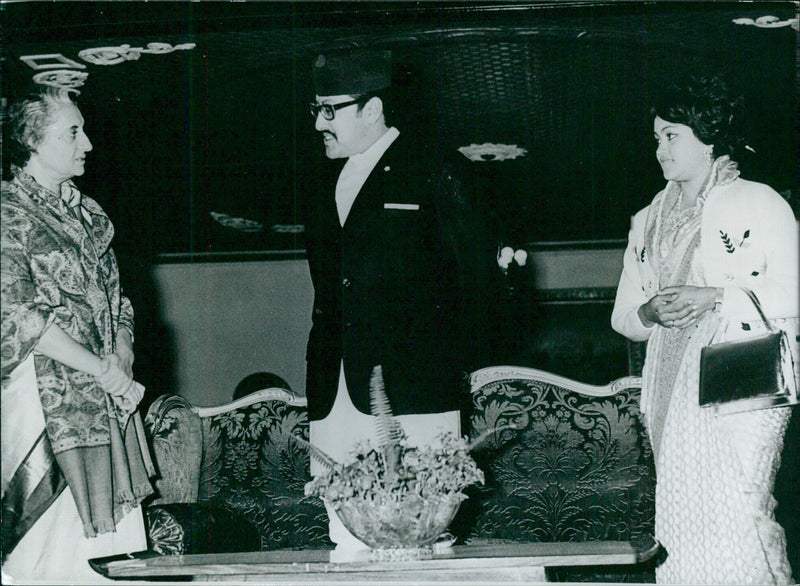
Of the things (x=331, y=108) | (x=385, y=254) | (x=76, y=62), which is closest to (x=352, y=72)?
(x=331, y=108)

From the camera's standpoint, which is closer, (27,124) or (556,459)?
(27,124)

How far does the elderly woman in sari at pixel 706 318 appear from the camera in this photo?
3422 millimetres

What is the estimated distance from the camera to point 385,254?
3934mm

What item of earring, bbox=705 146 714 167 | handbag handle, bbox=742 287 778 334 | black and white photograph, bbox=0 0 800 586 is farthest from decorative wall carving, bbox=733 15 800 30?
handbag handle, bbox=742 287 778 334

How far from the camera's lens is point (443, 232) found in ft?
13.0

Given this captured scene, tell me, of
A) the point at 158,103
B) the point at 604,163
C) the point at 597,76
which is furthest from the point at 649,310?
the point at 158,103

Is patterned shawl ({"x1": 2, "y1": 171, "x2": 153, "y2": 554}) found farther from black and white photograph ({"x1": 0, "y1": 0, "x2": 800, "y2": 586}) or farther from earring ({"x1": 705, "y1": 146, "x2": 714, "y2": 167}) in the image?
earring ({"x1": 705, "y1": 146, "x2": 714, "y2": 167})

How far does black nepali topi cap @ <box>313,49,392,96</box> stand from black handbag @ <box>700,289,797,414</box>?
1.64 m

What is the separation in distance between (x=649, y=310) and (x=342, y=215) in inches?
46.8

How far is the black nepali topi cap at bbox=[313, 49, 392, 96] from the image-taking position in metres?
3.99

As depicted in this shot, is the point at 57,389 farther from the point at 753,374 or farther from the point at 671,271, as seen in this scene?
the point at 753,374

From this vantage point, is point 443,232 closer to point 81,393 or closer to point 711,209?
point 711,209

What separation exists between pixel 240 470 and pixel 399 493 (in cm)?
165

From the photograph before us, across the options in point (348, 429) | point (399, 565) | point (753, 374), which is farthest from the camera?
point (348, 429)
